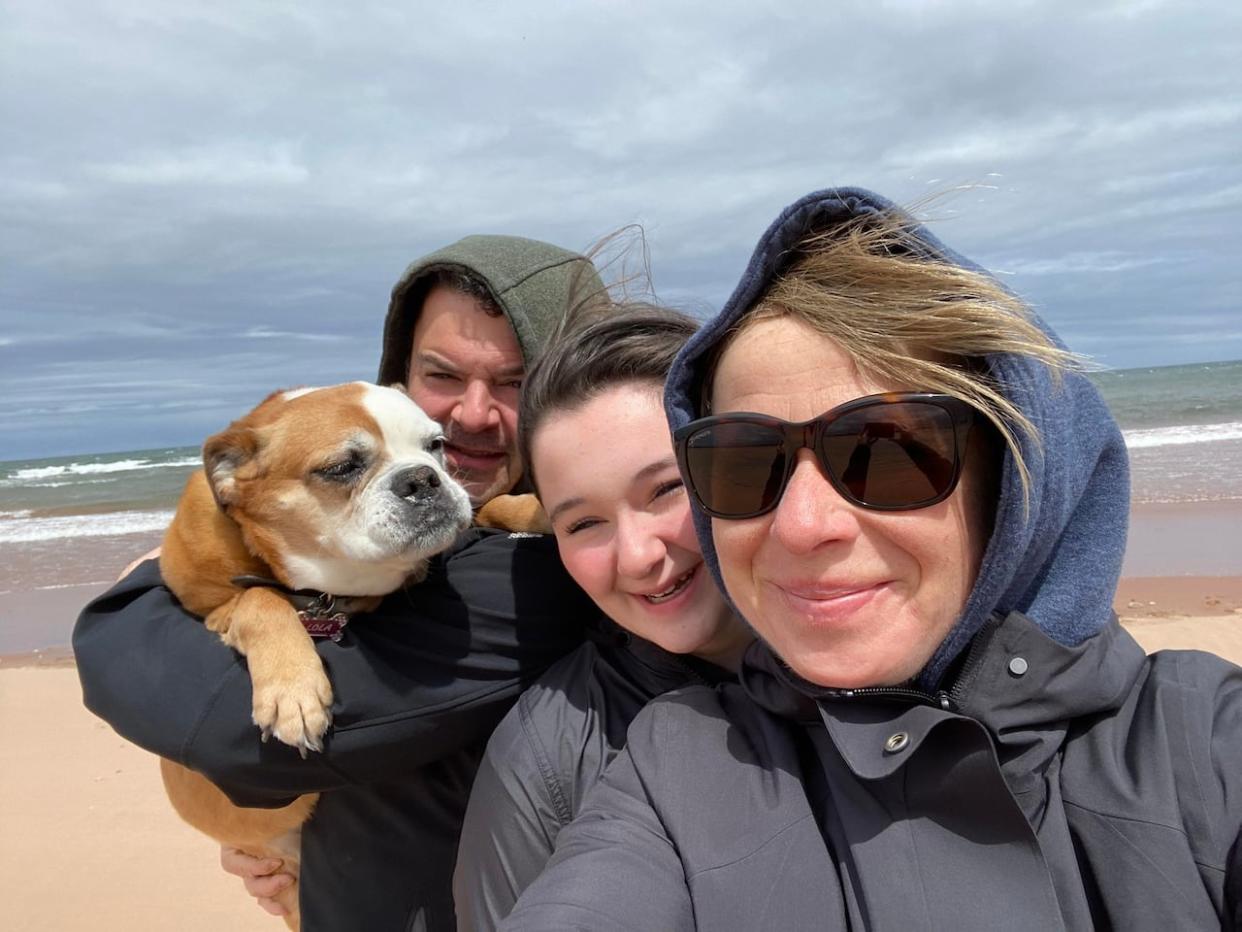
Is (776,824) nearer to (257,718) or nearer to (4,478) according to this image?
(257,718)

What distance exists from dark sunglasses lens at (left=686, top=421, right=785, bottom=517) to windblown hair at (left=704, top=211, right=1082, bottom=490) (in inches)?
8.3

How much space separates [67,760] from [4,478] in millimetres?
37382

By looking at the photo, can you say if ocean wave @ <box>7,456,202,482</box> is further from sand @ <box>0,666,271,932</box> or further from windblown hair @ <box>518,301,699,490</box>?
windblown hair @ <box>518,301,699,490</box>

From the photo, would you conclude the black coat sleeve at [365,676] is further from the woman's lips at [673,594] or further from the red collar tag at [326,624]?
the woman's lips at [673,594]

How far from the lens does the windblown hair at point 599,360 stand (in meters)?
2.38

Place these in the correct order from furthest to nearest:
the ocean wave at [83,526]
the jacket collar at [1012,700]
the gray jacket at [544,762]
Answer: the ocean wave at [83,526] → the gray jacket at [544,762] → the jacket collar at [1012,700]

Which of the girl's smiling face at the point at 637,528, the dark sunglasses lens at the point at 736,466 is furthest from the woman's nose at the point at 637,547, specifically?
the dark sunglasses lens at the point at 736,466

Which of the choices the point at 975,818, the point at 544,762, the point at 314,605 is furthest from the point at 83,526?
the point at 975,818

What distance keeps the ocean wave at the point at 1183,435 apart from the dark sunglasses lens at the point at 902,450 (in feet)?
62.5

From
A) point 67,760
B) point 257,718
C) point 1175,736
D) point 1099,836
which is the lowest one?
→ point 67,760

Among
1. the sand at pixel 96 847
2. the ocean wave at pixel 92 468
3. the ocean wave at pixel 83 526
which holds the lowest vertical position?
the ocean wave at pixel 92 468

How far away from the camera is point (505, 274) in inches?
123

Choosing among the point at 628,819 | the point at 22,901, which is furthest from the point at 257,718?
the point at 22,901

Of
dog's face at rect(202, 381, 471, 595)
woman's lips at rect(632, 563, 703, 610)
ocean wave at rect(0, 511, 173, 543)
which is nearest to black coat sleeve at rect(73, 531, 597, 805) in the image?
dog's face at rect(202, 381, 471, 595)
